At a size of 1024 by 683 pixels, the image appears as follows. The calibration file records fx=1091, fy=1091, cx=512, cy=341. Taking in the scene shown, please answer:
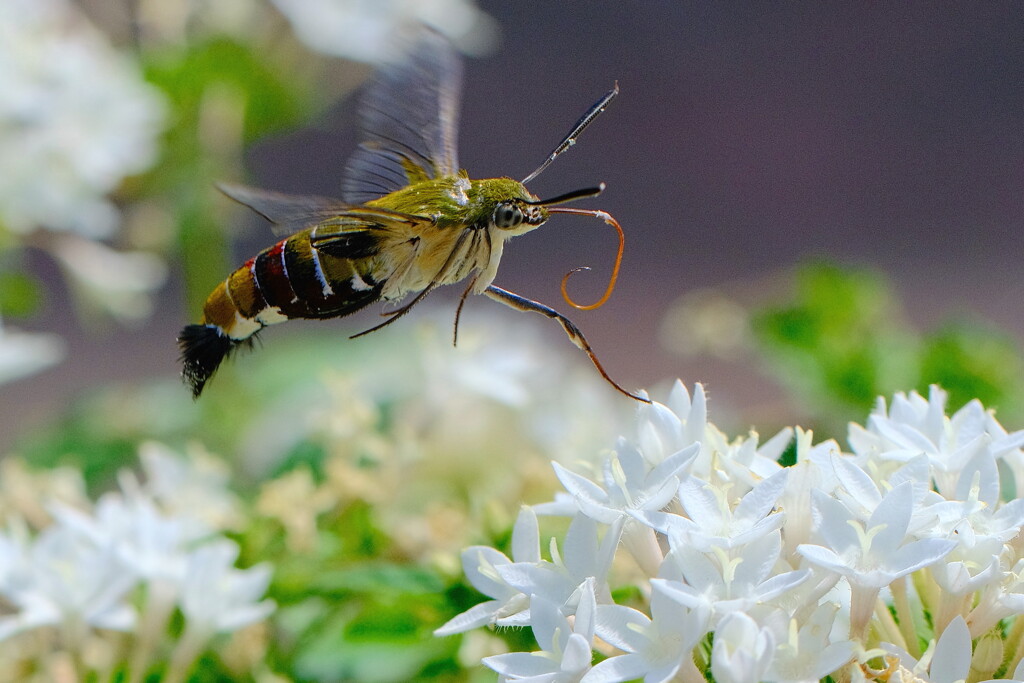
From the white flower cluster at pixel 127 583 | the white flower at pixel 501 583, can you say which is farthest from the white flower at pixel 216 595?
the white flower at pixel 501 583

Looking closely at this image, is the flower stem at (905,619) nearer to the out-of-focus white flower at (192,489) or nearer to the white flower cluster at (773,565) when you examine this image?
the white flower cluster at (773,565)

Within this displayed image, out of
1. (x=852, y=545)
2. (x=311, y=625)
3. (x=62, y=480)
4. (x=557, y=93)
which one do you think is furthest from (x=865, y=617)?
(x=557, y=93)

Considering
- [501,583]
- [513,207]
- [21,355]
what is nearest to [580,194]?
[513,207]

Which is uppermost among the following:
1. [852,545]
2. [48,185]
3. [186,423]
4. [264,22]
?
[264,22]

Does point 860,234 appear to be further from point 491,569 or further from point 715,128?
point 491,569

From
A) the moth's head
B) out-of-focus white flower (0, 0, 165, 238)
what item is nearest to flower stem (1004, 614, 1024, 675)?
the moth's head

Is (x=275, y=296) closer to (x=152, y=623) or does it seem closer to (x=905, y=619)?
(x=152, y=623)
